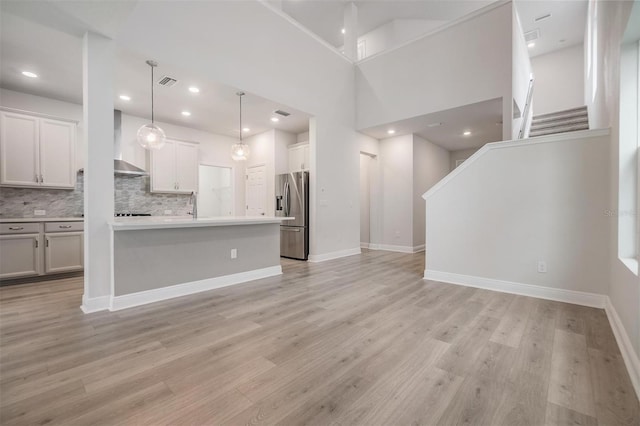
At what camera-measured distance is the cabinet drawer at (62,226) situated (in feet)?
13.0

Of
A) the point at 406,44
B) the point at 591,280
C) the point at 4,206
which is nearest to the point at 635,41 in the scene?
the point at 591,280

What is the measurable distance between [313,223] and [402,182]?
2706mm

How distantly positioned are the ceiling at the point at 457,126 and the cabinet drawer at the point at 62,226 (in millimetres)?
5650

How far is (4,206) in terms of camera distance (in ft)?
13.4

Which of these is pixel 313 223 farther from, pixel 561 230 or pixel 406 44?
pixel 406 44

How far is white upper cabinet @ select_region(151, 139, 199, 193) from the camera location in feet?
17.8

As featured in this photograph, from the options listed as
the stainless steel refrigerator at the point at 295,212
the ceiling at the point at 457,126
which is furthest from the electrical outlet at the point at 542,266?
the stainless steel refrigerator at the point at 295,212

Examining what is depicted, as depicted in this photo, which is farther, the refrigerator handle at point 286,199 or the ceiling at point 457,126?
the refrigerator handle at point 286,199

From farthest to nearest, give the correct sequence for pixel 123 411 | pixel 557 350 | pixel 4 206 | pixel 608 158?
pixel 4 206 → pixel 608 158 → pixel 557 350 → pixel 123 411

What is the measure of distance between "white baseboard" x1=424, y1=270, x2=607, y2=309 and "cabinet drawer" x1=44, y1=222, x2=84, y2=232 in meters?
5.39

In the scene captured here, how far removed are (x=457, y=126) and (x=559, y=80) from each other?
190 inches

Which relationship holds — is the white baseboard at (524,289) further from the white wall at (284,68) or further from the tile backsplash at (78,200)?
the tile backsplash at (78,200)

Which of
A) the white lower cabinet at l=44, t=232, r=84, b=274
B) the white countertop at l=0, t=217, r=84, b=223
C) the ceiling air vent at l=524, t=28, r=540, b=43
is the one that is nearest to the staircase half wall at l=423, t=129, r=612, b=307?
the white lower cabinet at l=44, t=232, r=84, b=274

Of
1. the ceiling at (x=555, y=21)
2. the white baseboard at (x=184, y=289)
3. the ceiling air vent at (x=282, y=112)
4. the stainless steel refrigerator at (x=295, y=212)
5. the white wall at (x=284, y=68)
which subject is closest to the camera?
the white baseboard at (x=184, y=289)
